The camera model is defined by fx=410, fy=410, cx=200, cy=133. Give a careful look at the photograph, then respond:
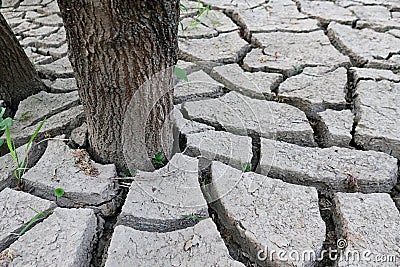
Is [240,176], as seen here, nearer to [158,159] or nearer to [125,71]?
[158,159]

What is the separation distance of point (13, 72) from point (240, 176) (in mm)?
1034

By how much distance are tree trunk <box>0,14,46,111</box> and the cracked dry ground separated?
0.06 m

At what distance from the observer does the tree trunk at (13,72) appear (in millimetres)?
1643

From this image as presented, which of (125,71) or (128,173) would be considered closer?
(125,71)

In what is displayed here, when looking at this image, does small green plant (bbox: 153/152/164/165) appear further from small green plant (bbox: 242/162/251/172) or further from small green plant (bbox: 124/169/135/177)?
small green plant (bbox: 242/162/251/172)

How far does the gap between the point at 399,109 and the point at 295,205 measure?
70 centimetres

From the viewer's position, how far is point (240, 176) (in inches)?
51.8

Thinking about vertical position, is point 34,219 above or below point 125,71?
below

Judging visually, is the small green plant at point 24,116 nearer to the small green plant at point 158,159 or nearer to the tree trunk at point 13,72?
the tree trunk at point 13,72

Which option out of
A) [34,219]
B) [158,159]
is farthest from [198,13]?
[34,219]

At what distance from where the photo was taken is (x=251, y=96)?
1762 mm

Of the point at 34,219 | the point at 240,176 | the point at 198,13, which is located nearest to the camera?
the point at 34,219

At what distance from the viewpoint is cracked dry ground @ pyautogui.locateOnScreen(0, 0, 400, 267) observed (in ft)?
3.64

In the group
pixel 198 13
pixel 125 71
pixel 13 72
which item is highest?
pixel 125 71
